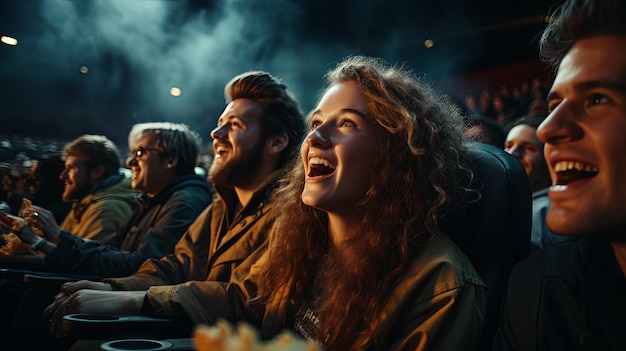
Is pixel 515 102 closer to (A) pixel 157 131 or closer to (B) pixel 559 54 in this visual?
(A) pixel 157 131

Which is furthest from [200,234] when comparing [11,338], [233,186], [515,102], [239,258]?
[515,102]

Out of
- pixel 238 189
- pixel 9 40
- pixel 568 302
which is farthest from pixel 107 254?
pixel 9 40

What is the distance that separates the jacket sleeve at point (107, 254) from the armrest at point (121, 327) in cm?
108

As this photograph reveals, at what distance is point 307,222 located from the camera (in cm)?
179

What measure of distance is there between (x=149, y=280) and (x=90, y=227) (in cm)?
146

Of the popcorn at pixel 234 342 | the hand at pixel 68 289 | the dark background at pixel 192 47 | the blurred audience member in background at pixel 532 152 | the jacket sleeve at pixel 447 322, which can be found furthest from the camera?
the dark background at pixel 192 47

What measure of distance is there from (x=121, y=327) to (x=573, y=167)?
4.56 ft

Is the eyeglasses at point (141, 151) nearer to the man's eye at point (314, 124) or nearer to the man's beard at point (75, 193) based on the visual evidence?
the man's beard at point (75, 193)

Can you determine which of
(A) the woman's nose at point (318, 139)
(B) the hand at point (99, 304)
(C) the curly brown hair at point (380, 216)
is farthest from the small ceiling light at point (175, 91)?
(A) the woman's nose at point (318, 139)

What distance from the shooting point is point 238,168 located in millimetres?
2488

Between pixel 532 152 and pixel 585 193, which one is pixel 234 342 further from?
pixel 532 152

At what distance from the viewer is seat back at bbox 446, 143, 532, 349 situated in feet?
4.83

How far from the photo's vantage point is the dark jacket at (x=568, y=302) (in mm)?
1055

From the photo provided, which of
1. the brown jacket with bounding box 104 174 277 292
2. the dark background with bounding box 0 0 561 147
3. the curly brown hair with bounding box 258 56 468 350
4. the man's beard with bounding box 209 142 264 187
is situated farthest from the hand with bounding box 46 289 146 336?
the dark background with bounding box 0 0 561 147
